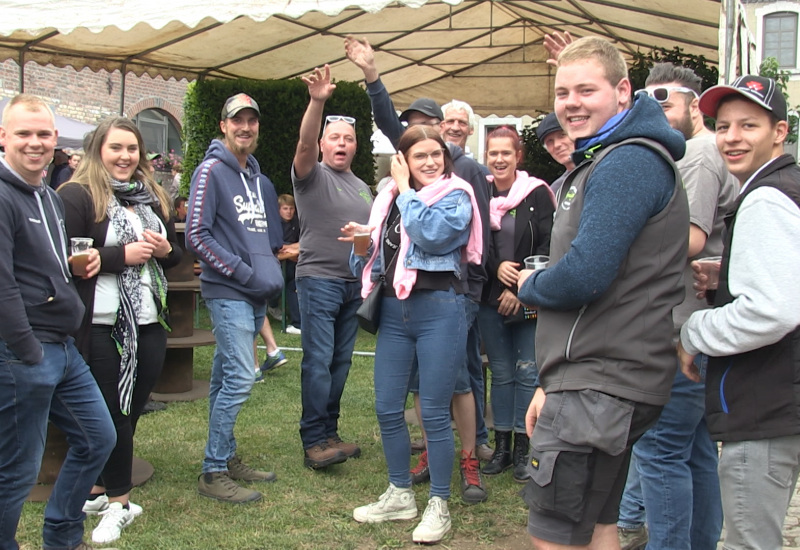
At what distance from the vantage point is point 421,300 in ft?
12.5

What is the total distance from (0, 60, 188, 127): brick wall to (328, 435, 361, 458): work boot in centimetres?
1327

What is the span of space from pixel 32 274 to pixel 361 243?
59.4 inches

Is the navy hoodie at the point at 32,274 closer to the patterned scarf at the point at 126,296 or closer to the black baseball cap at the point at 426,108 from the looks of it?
the patterned scarf at the point at 126,296

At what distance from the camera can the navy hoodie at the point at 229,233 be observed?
419 cm

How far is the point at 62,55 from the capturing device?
9.27 metres

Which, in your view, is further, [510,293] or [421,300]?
[510,293]

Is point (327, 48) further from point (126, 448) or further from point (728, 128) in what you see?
point (728, 128)

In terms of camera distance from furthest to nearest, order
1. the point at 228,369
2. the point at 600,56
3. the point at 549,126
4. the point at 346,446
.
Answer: the point at 346,446, the point at 549,126, the point at 228,369, the point at 600,56

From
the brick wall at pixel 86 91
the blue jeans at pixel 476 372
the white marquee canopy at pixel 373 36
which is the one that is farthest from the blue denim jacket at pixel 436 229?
the brick wall at pixel 86 91

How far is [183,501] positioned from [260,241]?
4.75 ft

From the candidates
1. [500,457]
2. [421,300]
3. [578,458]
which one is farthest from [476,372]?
[578,458]

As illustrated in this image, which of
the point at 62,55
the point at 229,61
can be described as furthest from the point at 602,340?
the point at 229,61

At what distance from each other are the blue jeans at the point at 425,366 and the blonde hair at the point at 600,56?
1654mm

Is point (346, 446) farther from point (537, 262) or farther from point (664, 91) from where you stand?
point (664, 91)
